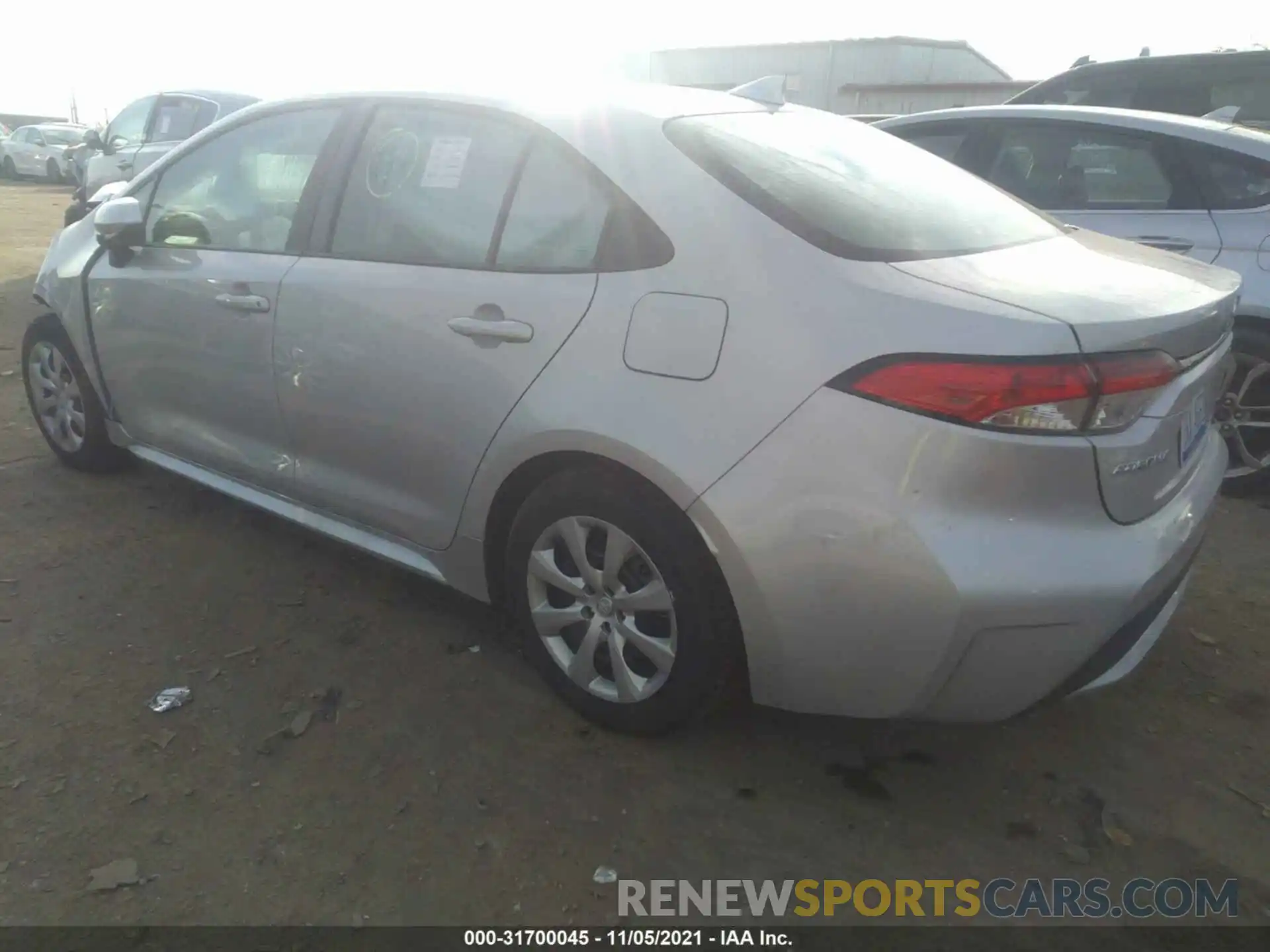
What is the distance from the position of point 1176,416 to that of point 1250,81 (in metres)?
5.16

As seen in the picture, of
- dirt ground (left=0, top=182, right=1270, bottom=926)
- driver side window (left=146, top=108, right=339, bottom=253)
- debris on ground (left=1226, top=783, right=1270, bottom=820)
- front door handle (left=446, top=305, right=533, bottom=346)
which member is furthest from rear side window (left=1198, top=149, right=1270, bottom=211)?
driver side window (left=146, top=108, right=339, bottom=253)

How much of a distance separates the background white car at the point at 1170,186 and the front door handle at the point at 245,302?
3.46 m

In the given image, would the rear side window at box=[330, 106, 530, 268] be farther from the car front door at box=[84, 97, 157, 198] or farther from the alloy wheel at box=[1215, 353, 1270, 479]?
the car front door at box=[84, 97, 157, 198]

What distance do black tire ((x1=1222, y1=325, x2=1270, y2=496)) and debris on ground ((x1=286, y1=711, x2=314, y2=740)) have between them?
375 cm

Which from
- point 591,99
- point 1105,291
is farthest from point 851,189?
point 591,99

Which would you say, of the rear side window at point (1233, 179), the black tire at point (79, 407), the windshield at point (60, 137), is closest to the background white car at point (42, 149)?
the windshield at point (60, 137)

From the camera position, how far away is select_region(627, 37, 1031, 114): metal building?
23.7 meters

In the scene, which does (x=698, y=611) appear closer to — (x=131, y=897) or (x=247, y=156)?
(x=131, y=897)

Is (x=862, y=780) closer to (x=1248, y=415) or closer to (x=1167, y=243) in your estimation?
(x=1248, y=415)

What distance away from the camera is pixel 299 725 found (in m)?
2.65

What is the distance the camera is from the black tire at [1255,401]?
4078 millimetres

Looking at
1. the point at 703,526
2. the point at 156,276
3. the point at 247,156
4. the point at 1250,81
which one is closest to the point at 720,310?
the point at 703,526

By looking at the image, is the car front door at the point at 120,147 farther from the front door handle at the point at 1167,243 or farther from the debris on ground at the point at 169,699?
the front door handle at the point at 1167,243

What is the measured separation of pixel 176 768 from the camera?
8.07ft
